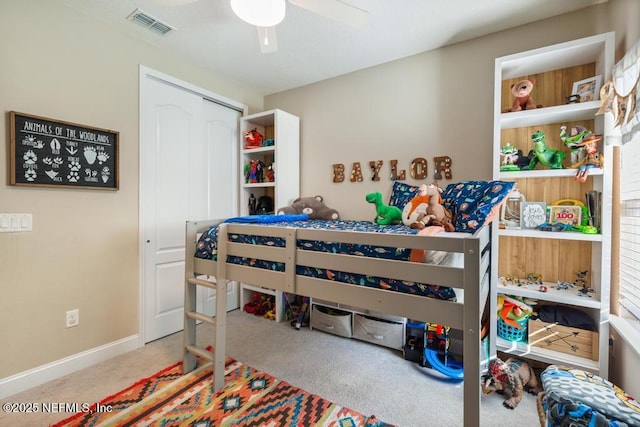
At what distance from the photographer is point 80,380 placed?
6.41ft

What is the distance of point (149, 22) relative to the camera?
214 cm

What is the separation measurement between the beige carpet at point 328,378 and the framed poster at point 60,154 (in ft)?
4.42

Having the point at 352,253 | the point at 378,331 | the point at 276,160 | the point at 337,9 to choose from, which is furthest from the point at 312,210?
the point at 337,9

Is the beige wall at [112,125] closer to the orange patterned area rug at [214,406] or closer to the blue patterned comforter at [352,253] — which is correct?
the orange patterned area rug at [214,406]

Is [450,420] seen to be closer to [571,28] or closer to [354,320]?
[354,320]

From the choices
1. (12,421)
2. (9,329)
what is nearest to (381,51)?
(9,329)

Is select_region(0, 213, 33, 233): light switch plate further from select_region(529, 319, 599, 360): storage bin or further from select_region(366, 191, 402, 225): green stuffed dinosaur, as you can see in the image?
select_region(529, 319, 599, 360): storage bin

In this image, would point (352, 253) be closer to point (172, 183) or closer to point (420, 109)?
point (420, 109)

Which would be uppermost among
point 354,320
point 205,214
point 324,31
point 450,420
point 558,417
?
point 324,31

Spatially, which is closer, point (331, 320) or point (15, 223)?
point (15, 223)

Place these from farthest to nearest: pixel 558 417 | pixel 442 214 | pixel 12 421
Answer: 1. pixel 442 214
2. pixel 12 421
3. pixel 558 417

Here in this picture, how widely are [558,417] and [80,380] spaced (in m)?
2.71

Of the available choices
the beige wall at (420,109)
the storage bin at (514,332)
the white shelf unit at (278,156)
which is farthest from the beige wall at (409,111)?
the storage bin at (514,332)

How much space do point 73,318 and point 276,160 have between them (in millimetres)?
2064
